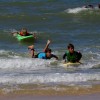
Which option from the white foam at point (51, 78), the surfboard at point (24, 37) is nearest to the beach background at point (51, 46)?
the white foam at point (51, 78)

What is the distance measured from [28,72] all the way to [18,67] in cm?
128

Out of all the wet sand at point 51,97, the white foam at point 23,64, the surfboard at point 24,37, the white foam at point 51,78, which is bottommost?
the white foam at point 23,64

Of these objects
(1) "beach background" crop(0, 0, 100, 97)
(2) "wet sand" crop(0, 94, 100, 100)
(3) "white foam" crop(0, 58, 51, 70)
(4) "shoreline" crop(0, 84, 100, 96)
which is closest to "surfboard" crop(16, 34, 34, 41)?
(1) "beach background" crop(0, 0, 100, 97)

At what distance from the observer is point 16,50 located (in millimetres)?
19641

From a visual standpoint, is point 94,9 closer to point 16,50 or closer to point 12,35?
point 12,35

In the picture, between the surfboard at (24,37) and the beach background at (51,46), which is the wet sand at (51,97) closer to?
the beach background at (51,46)

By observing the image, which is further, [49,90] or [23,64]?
[23,64]

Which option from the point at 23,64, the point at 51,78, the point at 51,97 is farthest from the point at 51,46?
the point at 51,97

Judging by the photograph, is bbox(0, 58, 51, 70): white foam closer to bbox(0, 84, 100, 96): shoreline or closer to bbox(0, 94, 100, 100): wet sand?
bbox(0, 84, 100, 96): shoreline

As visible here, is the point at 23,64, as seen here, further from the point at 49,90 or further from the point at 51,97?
the point at 51,97

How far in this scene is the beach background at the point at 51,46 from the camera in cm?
1188

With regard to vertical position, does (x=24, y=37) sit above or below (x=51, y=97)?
above

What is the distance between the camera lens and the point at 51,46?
20969 millimetres

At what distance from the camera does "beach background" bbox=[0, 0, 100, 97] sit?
1188 centimetres
